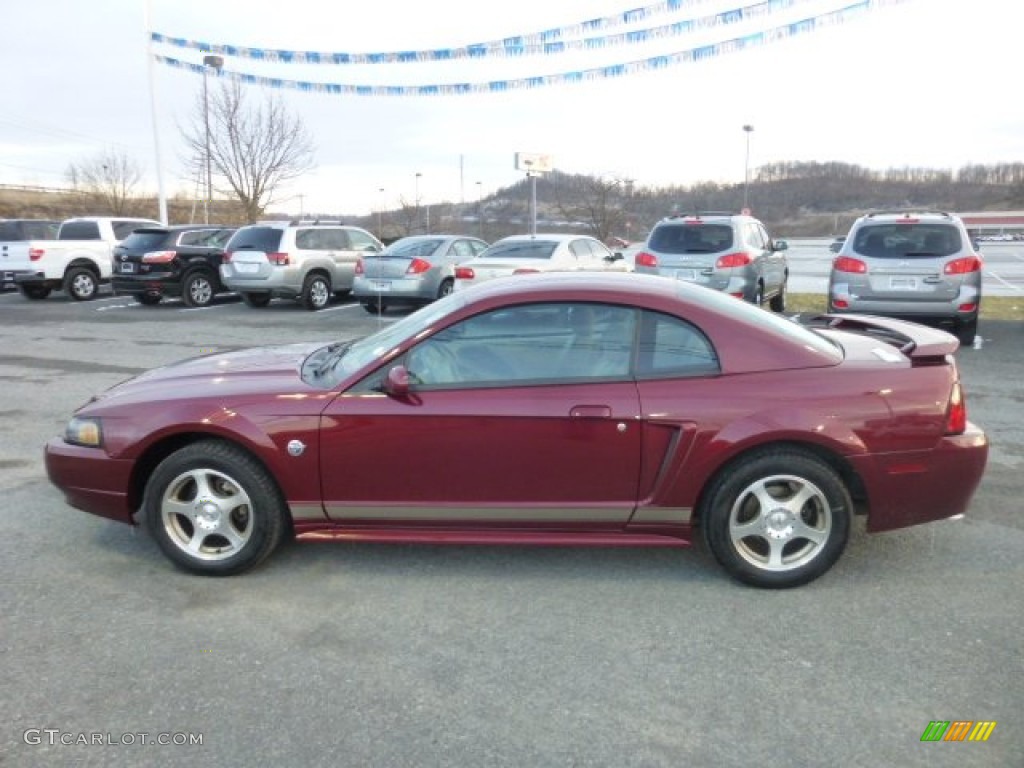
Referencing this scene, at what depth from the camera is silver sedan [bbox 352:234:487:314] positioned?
45.5 ft

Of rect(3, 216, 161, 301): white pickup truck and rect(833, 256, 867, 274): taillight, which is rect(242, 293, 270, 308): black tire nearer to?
rect(3, 216, 161, 301): white pickup truck

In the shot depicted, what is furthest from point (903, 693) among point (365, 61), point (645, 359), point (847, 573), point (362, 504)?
point (365, 61)

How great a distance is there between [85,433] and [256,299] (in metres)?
12.8

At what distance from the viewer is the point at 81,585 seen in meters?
3.74

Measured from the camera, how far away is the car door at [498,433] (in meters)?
3.56

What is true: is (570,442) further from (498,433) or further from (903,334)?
(903,334)

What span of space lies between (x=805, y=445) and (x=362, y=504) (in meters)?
2.01

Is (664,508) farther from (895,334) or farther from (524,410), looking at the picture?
(895,334)

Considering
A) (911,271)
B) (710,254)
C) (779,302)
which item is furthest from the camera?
(779,302)

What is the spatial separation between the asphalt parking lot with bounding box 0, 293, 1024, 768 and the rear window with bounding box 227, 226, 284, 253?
1117 centimetres

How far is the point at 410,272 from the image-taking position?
45.4 feet

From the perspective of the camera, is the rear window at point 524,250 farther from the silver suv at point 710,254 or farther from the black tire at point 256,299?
the black tire at point 256,299

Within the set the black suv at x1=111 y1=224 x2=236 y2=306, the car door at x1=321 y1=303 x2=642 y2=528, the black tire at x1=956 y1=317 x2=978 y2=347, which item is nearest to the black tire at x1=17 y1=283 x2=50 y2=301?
the black suv at x1=111 y1=224 x2=236 y2=306

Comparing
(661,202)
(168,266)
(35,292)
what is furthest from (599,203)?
(661,202)
